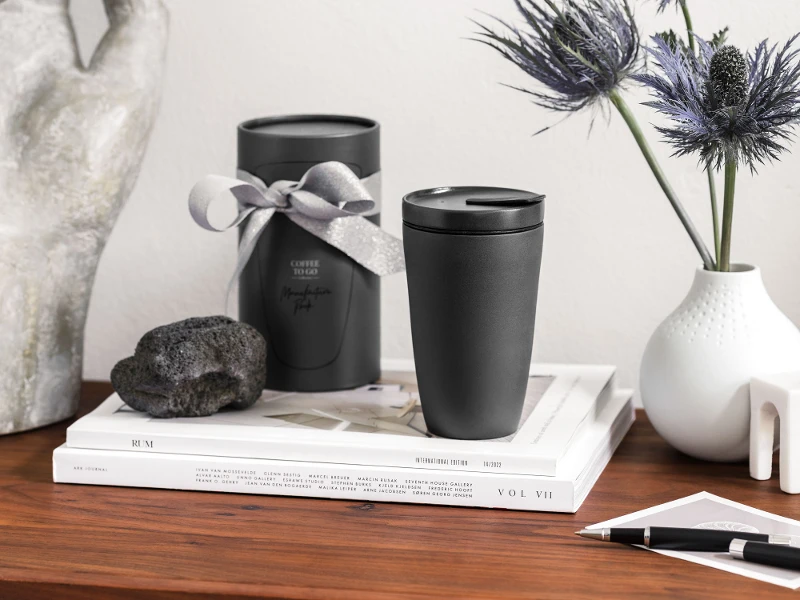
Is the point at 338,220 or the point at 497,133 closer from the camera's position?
the point at 338,220

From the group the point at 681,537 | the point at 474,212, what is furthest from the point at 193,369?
the point at 681,537

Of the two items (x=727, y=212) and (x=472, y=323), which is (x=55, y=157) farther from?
(x=727, y=212)

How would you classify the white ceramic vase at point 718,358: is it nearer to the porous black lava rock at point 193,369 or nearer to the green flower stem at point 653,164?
the green flower stem at point 653,164

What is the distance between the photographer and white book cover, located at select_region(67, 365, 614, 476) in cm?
64

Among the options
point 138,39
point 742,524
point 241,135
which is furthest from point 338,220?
point 742,524

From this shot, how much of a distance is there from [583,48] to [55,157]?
38 centimetres

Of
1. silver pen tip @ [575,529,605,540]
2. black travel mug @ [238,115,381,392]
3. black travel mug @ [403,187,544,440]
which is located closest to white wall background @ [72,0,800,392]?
black travel mug @ [238,115,381,392]

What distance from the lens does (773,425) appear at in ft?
2.18

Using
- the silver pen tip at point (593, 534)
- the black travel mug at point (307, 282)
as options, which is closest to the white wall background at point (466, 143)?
the black travel mug at point (307, 282)

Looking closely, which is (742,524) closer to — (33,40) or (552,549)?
(552,549)

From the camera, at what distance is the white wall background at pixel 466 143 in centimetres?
88

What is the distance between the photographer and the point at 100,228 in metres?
0.78

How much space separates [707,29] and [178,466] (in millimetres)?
554

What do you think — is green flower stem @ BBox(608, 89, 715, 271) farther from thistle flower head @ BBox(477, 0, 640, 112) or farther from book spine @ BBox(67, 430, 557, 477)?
book spine @ BBox(67, 430, 557, 477)
